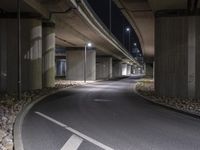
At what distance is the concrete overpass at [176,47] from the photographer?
888 inches

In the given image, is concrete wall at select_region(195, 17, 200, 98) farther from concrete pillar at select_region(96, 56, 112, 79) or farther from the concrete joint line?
concrete pillar at select_region(96, 56, 112, 79)

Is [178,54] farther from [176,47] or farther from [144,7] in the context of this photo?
[144,7]

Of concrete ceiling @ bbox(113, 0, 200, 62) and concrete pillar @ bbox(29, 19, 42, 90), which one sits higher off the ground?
concrete ceiling @ bbox(113, 0, 200, 62)

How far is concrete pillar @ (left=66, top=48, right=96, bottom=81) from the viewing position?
57.2 meters

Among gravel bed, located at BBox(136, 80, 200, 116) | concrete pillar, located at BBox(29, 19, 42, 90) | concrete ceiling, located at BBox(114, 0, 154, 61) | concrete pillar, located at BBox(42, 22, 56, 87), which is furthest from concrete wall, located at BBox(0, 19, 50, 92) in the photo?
gravel bed, located at BBox(136, 80, 200, 116)

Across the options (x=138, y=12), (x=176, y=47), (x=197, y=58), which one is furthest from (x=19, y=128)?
(x=138, y=12)

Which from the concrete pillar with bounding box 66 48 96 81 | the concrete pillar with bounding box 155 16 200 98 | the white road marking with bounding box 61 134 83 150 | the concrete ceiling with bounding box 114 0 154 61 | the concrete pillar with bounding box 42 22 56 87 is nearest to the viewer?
the white road marking with bounding box 61 134 83 150

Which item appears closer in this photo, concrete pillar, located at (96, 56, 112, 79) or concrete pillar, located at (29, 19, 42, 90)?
concrete pillar, located at (29, 19, 42, 90)

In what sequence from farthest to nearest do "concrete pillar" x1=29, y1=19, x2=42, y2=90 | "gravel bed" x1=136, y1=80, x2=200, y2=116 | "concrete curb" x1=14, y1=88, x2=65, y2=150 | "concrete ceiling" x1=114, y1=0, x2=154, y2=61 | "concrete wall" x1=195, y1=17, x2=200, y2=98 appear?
"concrete pillar" x1=29, y1=19, x2=42, y2=90
"concrete ceiling" x1=114, y1=0, x2=154, y2=61
"concrete wall" x1=195, y1=17, x2=200, y2=98
"gravel bed" x1=136, y1=80, x2=200, y2=116
"concrete curb" x1=14, y1=88, x2=65, y2=150

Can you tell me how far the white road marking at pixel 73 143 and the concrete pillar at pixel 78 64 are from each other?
4748 centimetres

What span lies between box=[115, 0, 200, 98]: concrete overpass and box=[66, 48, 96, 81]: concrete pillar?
3351cm

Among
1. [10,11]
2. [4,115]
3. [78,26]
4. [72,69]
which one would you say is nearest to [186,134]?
[4,115]

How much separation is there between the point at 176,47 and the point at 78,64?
35.1 metres

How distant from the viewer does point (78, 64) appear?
2254 inches
